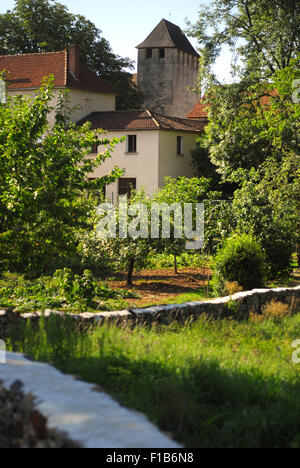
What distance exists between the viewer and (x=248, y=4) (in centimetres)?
2767

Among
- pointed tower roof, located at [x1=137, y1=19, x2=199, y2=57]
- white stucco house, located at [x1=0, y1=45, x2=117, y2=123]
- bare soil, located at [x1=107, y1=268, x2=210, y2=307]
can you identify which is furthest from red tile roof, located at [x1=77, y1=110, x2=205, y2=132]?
bare soil, located at [x1=107, y1=268, x2=210, y2=307]

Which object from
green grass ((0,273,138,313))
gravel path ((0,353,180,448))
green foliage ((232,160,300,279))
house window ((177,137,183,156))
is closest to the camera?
gravel path ((0,353,180,448))

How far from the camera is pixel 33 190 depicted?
9.34 m

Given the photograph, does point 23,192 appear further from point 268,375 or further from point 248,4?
point 248,4

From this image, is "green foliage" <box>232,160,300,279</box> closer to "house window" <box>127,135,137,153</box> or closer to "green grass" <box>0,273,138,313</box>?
"green grass" <box>0,273,138,313</box>

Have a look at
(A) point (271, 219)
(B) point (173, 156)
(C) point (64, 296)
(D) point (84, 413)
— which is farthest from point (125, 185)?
(D) point (84, 413)

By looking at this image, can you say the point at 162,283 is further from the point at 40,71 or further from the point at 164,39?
the point at 164,39

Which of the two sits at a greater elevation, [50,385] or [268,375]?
[50,385]

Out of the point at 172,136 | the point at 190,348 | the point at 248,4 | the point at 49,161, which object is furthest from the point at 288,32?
the point at 190,348

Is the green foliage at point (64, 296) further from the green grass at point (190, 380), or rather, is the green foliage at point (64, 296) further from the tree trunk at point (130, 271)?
the green grass at point (190, 380)

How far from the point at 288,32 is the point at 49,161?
2016 centimetres

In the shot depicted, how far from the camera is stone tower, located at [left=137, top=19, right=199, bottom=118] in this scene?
2087 inches

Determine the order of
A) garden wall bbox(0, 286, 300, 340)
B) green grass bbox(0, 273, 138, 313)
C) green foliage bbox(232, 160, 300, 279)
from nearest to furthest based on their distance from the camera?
garden wall bbox(0, 286, 300, 340), green grass bbox(0, 273, 138, 313), green foliage bbox(232, 160, 300, 279)

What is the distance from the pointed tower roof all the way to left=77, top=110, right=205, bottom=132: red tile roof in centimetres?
1731
